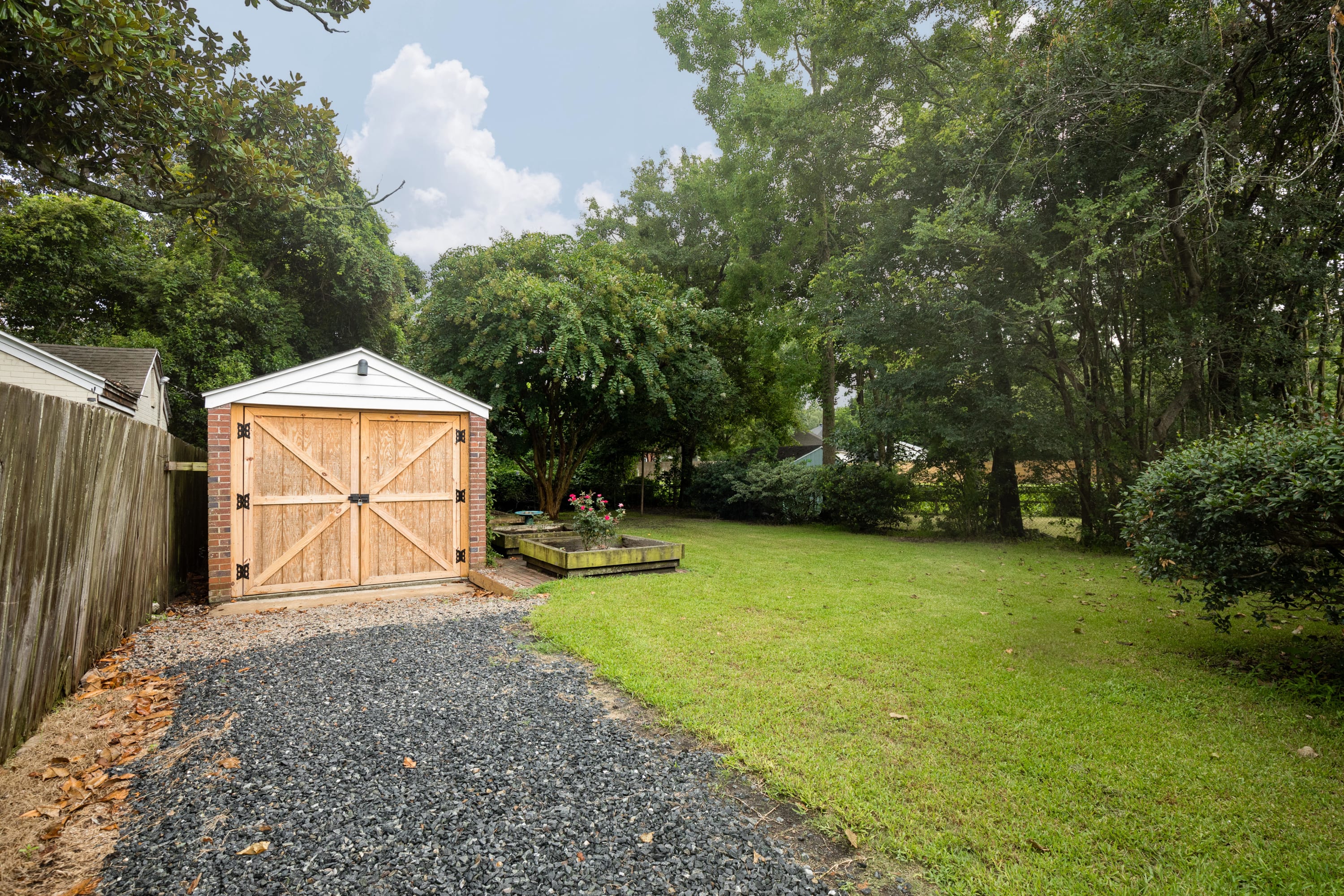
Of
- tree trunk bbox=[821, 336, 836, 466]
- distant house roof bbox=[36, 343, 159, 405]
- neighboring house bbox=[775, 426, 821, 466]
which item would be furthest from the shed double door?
neighboring house bbox=[775, 426, 821, 466]

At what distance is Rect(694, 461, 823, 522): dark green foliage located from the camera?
15.3 metres

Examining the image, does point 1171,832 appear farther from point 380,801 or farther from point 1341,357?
point 1341,357

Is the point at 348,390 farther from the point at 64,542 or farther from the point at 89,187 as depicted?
the point at 64,542

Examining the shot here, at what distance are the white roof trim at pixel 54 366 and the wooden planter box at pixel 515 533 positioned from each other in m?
5.34

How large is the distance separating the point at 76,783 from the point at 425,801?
5.17 ft

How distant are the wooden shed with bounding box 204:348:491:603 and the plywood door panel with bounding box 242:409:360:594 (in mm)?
10

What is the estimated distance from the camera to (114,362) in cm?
1135

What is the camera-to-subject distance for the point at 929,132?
39.6 ft

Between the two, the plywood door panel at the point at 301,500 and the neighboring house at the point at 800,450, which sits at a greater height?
the neighboring house at the point at 800,450

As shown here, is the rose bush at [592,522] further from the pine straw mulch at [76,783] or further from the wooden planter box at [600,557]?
the pine straw mulch at [76,783]

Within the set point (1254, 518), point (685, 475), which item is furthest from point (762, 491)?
point (1254, 518)

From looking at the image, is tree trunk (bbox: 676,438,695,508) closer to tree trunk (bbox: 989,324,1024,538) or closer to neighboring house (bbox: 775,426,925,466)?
neighboring house (bbox: 775,426,925,466)

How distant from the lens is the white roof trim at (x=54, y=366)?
828cm

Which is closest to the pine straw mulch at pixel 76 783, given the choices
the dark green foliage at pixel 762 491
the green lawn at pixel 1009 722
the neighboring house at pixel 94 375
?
the green lawn at pixel 1009 722
